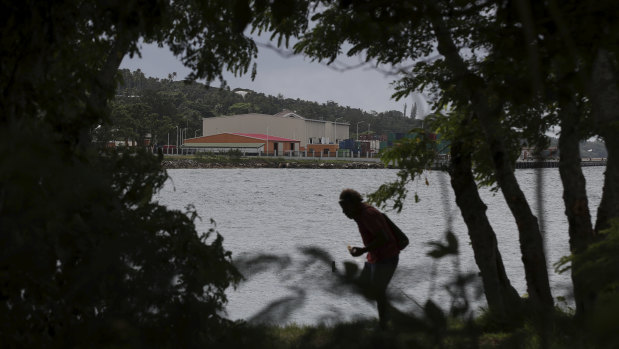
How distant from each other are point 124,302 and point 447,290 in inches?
36.8

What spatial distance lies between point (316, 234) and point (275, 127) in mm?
72771

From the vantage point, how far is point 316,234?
128 ft

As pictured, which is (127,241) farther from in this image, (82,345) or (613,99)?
(613,99)

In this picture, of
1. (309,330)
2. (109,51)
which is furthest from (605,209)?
(309,330)

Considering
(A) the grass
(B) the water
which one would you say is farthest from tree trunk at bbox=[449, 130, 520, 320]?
(A) the grass

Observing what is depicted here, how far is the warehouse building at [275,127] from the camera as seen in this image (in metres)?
107

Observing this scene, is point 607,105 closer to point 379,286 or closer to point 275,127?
point 379,286

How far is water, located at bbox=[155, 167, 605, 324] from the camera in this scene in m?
1.36

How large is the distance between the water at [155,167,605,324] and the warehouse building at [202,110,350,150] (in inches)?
284

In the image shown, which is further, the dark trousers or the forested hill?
the forested hill

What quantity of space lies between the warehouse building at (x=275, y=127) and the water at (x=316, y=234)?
284 inches

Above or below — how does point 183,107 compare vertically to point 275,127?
above

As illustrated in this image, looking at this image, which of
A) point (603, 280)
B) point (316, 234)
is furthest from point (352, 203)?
point (316, 234)

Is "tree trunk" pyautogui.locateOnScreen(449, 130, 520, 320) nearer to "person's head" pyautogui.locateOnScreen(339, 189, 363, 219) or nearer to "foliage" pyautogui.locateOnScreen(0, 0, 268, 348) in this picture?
"person's head" pyautogui.locateOnScreen(339, 189, 363, 219)
